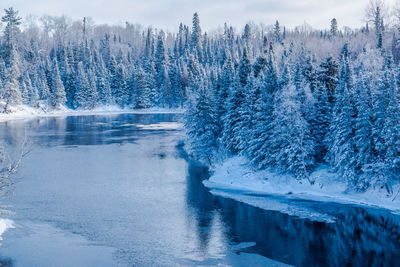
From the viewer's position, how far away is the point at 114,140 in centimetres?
6306

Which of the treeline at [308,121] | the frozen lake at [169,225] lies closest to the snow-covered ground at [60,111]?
the frozen lake at [169,225]

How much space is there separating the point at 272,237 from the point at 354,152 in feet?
38.5

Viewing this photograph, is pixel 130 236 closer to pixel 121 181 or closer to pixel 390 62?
pixel 121 181

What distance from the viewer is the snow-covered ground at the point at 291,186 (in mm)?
30562

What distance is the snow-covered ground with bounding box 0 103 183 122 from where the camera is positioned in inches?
3922

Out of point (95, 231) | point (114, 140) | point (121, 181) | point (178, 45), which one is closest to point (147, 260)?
point (95, 231)

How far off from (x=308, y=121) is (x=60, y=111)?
9484 cm

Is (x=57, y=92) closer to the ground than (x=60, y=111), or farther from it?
farther from it

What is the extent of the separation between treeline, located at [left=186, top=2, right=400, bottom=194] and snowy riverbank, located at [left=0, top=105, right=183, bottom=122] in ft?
216

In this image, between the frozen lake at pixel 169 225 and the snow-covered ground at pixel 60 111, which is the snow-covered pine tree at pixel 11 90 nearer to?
the snow-covered ground at pixel 60 111

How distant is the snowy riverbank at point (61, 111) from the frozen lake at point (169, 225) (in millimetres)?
63125

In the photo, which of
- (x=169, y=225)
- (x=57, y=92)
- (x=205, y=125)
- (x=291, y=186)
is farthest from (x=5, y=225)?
(x=57, y=92)

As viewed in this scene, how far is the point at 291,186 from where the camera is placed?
115ft

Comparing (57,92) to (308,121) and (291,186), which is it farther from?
(291,186)
